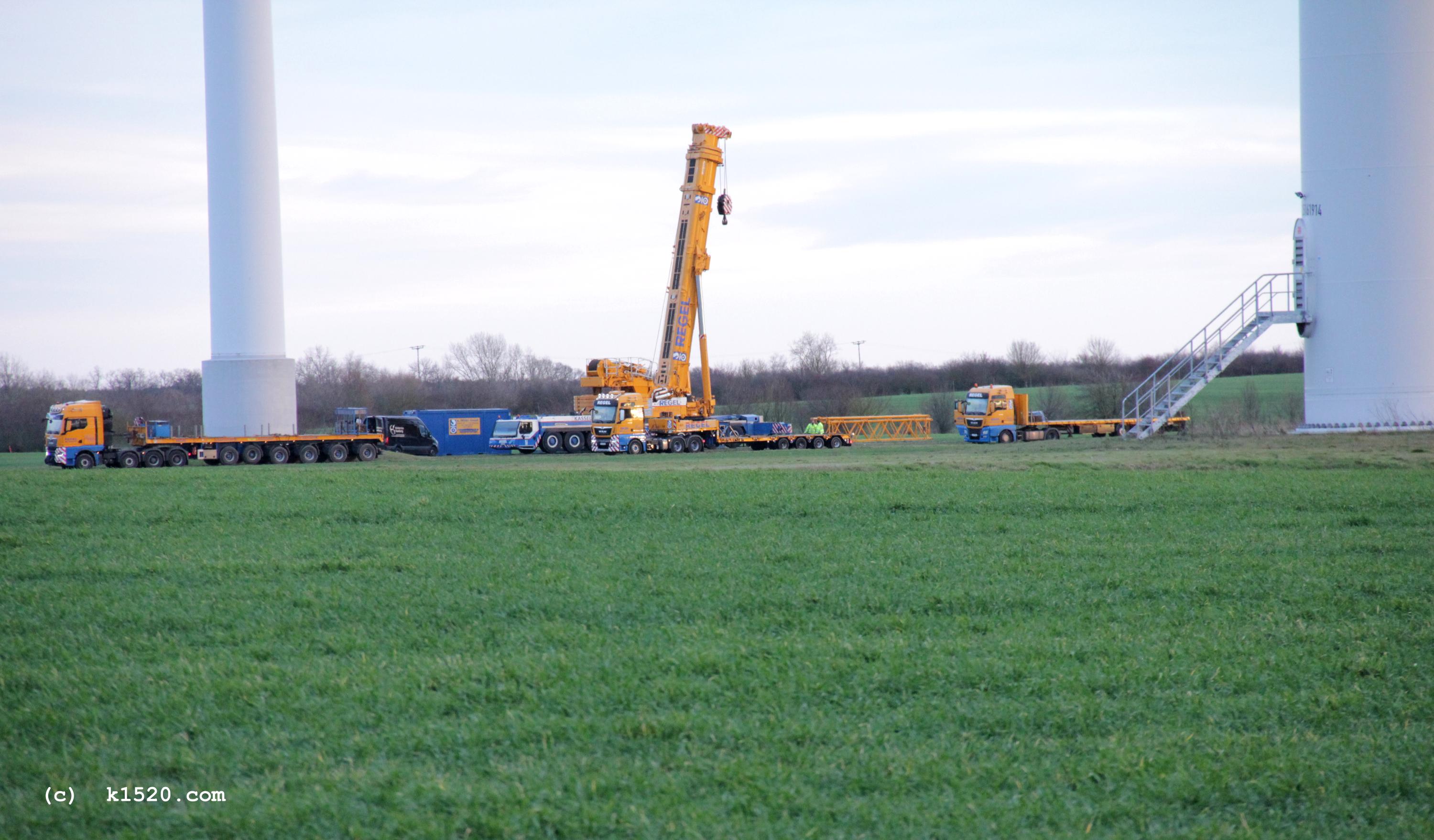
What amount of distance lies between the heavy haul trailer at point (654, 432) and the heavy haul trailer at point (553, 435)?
1246mm

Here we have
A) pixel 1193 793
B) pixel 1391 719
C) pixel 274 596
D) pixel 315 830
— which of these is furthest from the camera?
pixel 274 596

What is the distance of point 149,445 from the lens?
37.1m

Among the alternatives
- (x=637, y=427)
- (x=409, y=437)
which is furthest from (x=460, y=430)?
(x=637, y=427)

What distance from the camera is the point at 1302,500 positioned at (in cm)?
1620

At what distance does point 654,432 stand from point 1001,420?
14.6 m

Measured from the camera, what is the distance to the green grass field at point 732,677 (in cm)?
479

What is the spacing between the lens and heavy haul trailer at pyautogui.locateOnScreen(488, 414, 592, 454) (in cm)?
4603

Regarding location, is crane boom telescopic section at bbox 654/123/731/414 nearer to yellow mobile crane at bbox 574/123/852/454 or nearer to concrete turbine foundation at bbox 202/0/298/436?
yellow mobile crane at bbox 574/123/852/454

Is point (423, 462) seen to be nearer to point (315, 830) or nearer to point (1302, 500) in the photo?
point (1302, 500)

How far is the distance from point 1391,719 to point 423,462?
36382 millimetres

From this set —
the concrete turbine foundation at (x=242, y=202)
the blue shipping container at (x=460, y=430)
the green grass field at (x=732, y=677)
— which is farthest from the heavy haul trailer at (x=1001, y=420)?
the green grass field at (x=732, y=677)

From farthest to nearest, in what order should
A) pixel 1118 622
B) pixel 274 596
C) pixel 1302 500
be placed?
pixel 1302 500
pixel 274 596
pixel 1118 622

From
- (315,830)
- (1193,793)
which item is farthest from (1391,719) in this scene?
(315,830)

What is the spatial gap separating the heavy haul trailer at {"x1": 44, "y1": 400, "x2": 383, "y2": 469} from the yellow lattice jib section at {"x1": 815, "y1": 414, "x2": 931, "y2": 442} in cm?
2287
